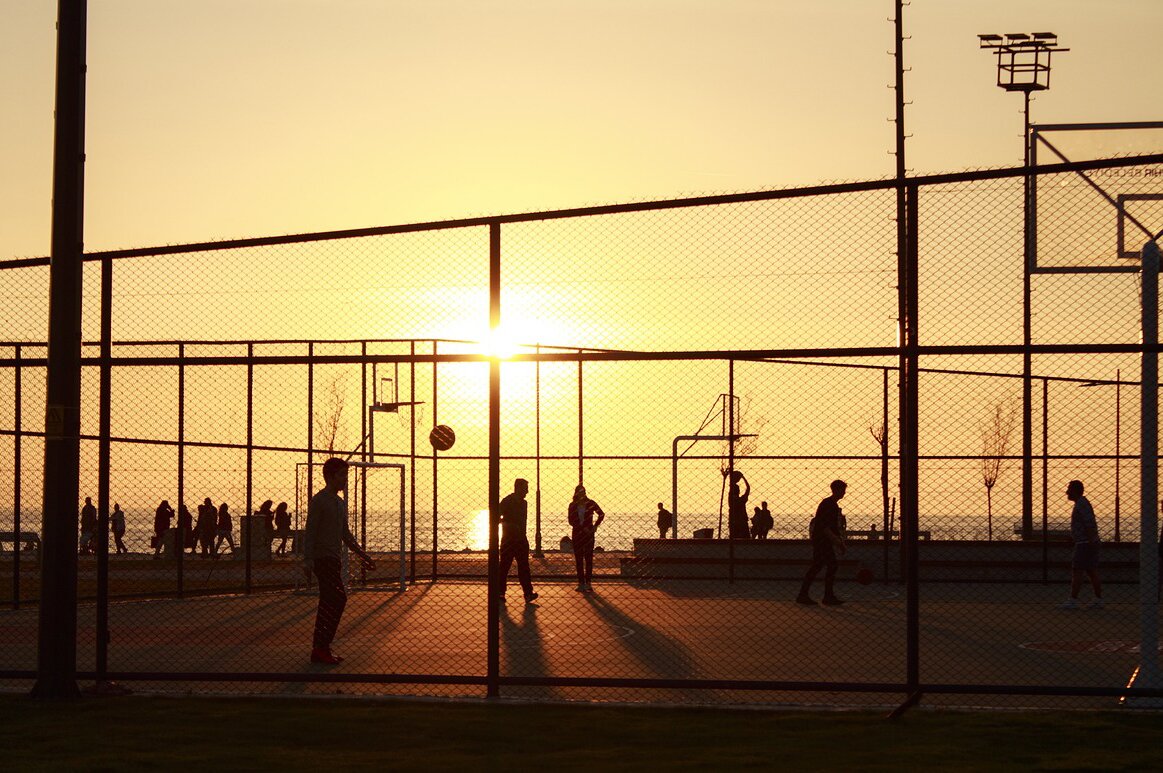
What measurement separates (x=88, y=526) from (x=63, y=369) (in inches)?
1203

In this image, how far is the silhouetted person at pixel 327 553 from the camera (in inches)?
549

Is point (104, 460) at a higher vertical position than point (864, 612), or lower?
higher

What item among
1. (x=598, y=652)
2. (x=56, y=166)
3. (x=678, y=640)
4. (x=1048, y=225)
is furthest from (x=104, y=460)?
(x=1048, y=225)

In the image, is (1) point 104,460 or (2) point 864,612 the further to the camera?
(2) point 864,612

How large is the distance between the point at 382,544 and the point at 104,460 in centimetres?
4793

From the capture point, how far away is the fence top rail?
34.5ft

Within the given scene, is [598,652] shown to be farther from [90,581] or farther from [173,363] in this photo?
[90,581]

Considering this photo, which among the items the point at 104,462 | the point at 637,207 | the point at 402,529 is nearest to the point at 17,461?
the point at 402,529

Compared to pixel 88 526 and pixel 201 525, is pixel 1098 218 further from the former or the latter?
pixel 88 526

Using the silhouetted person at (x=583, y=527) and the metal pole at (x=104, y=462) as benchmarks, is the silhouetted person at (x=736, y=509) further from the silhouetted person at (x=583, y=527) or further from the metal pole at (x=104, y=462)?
the metal pole at (x=104, y=462)

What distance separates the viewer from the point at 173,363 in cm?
1231

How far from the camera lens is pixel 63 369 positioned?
11477mm

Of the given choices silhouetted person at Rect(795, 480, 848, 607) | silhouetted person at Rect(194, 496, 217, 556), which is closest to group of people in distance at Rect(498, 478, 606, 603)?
silhouetted person at Rect(795, 480, 848, 607)

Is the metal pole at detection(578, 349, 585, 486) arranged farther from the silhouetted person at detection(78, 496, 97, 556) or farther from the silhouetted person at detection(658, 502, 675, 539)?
the silhouetted person at detection(78, 496, 97, 556)
